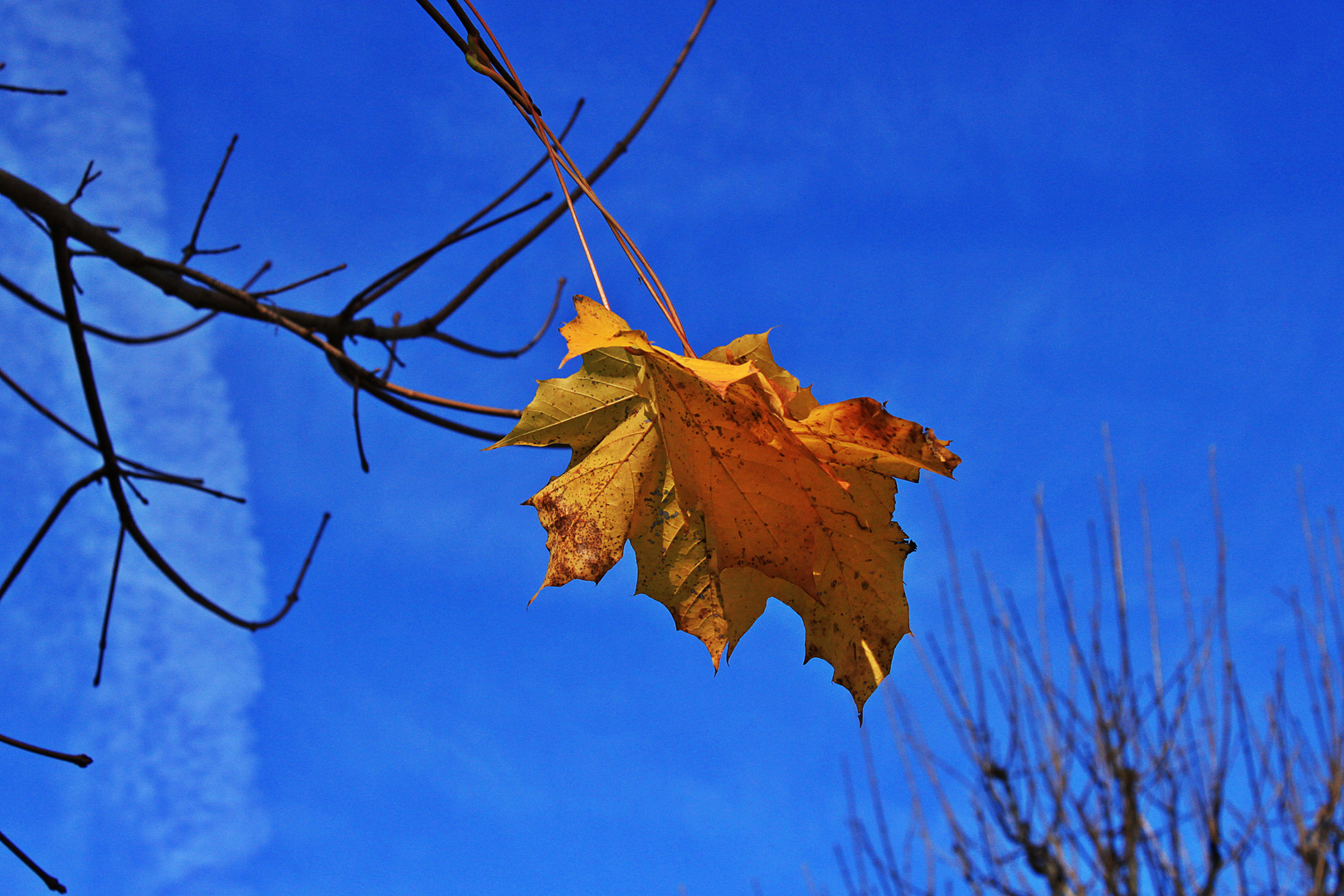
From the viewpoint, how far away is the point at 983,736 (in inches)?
175

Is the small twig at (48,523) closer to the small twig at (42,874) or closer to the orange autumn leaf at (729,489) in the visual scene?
the small twig at (42,874)

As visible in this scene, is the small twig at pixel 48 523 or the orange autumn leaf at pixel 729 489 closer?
the orange autumn leaf at pixel 729 489

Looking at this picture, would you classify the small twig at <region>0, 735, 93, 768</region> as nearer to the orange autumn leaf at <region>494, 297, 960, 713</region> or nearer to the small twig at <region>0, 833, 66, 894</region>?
the small twig at <region>0, 833, 66, 894</region>

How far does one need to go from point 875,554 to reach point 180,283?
111cm

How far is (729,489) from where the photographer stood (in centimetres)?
63

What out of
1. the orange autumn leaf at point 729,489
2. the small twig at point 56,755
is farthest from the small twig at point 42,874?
the orange autumn leaf at point 729,489

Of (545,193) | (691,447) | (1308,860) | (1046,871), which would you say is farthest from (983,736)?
(691,447)

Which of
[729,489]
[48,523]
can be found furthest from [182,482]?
[729,489]

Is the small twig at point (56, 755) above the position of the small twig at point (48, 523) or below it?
below

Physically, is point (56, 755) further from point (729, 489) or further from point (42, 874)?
point (729, 489)

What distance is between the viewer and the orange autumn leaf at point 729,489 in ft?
1.92

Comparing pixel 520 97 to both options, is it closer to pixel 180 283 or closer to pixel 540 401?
pixel 540 401

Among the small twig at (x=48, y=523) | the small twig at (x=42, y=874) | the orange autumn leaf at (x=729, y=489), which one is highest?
the small twig at (x=48, y=523)

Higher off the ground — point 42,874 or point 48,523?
point 48,523
